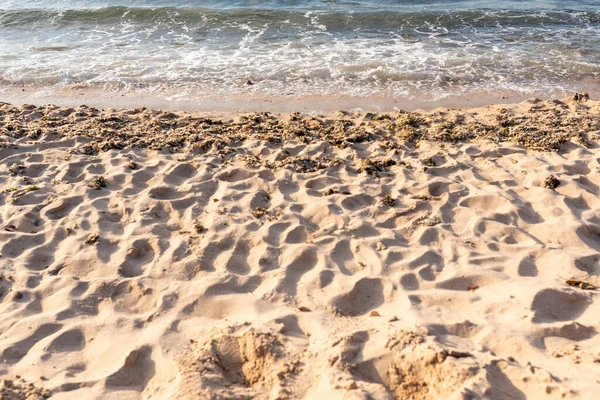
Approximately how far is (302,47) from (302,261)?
7.83 meters

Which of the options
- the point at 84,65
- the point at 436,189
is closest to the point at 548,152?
the point at 436,189

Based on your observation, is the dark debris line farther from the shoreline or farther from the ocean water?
the ocean water

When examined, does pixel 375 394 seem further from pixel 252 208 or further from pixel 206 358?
pixel 252 208

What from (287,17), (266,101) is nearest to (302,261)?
(266,101)

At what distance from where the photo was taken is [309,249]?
3.60 metres

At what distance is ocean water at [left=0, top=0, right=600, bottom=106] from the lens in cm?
811

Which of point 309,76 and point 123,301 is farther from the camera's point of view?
point 309,76

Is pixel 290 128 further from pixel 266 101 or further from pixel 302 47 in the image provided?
pixel 302 47

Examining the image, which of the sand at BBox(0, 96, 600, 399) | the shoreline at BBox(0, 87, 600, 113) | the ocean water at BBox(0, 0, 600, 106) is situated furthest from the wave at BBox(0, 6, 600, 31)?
the sand at BBox(0, 96, 600, 399)

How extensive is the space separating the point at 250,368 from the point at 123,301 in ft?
3.78

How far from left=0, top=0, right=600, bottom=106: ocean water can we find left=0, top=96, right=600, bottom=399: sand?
2448mm

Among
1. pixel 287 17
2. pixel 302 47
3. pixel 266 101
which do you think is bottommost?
pixel 266 101

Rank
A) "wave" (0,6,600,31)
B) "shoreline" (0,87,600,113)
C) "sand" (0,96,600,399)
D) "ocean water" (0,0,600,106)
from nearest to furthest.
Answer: "sand" (0,96,600,399), "shoreline" (0,87,600,113), "ocean water" (0,0,600,106), "wave" (0,6,600,31)

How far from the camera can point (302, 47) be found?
1030 cm
